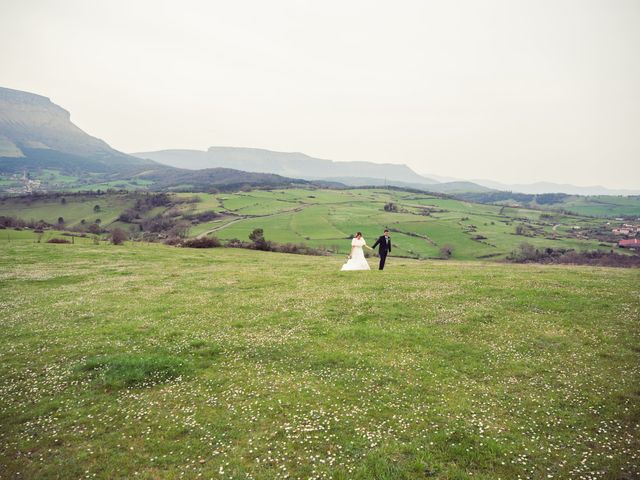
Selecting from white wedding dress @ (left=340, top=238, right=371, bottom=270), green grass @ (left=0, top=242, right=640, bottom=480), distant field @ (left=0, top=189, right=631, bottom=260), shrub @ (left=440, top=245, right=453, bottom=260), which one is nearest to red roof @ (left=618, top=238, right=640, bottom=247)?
distant field @ (left=0, top=189, right=631, bottom=260)

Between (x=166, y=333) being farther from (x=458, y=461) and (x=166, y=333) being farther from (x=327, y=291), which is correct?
(x=458, y=461)

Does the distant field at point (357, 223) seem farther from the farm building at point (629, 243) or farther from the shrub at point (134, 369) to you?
the shrub at point (134, 369)

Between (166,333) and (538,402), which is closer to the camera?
(538,402)

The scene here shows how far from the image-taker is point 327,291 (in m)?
26.1

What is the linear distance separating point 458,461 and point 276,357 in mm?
8642

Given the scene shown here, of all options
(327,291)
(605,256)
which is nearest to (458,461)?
(327,291)

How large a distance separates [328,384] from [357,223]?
13095 centimetres

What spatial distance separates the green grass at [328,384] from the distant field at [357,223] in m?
79.7

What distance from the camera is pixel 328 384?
13.3 m

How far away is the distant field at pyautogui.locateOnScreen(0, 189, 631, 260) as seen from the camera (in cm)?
11012

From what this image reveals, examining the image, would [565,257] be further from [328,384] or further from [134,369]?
[134,369]

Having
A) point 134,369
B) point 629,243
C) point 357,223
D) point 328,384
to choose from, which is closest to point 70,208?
point 357,223

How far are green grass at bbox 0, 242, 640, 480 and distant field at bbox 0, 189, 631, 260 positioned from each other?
7967cm

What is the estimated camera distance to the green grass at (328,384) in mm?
9453
